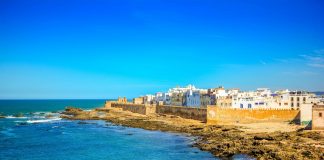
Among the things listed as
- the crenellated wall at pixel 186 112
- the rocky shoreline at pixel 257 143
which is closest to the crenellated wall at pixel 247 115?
the crenellated wall at pixel 186 112

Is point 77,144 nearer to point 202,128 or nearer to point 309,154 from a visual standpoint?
point 202,128

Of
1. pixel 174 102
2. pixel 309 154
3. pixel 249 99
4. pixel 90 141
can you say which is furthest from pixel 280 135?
pixel 174 102

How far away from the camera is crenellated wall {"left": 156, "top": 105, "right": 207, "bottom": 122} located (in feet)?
177

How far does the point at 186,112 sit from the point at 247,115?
10819 mm

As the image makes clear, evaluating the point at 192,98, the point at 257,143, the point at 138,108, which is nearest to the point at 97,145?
the point at 257,143

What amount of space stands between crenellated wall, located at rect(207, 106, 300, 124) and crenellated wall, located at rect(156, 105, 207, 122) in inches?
54.8

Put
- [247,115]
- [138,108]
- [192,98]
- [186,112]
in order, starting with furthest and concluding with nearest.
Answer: [138,108]
[192,98]
[186,112]
[247,115]

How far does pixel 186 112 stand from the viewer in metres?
60.2

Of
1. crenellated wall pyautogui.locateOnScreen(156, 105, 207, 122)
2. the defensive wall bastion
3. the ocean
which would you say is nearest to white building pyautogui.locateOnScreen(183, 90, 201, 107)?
crenellated wall pyautogui.locateOnScreen(156, 105, 207, 122)

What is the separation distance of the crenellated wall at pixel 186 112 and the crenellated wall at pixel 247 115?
1.39 metres

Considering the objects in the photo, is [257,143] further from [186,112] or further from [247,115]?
[186,112]

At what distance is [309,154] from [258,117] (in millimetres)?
27450

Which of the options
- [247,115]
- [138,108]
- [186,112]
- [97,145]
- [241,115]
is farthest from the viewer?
[138,108]

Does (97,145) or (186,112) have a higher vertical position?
(186,112)
